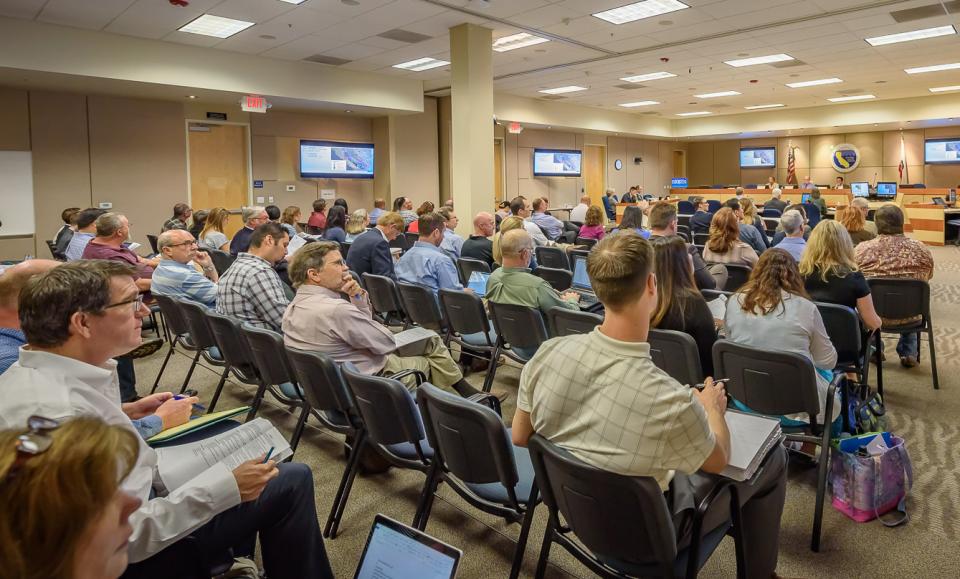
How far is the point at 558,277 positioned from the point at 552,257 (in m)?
1.58

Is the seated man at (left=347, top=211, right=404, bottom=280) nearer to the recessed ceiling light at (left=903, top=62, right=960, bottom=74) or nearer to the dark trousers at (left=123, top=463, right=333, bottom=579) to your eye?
the dark trousers at (left=123, top=463, right=333, bottom=579)

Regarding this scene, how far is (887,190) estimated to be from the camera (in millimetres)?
16156

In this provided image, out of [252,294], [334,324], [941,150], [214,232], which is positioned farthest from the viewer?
[941,150]

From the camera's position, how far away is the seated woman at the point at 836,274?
3697mm

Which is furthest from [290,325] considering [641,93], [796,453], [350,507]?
[641,93]

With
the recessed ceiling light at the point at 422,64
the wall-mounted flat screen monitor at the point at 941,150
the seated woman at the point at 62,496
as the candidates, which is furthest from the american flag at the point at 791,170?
the seated woman at the point at 62,496

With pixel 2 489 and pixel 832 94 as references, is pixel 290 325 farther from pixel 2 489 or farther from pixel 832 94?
pixel 832 94

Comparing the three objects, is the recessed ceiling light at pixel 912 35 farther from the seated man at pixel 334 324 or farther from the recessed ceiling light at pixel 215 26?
the seated man at pixel 334 324

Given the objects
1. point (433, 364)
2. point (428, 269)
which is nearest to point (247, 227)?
point (428, 269)

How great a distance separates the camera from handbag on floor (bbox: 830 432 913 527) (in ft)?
8.77

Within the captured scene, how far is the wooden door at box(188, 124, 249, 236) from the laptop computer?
11.0 m

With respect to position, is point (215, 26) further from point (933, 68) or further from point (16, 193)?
point (933, 68)

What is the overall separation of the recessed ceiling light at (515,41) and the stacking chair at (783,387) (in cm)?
735

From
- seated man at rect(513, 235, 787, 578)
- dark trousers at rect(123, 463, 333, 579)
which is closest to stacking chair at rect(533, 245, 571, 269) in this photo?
seated man at rect(513, 235, 787, 578)
